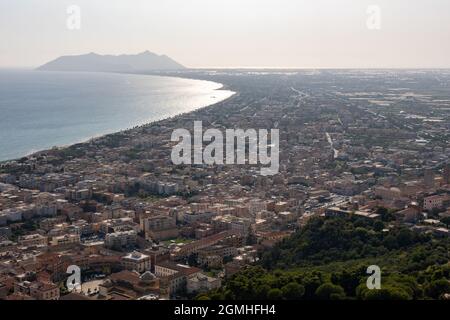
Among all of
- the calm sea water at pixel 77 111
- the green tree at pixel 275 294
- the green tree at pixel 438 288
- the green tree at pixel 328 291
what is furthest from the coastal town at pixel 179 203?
the calm sea water at pixel 77 111

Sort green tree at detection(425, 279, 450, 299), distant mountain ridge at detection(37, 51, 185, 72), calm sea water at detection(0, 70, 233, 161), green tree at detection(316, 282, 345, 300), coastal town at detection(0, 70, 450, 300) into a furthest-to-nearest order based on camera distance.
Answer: distant mountain ridge at detection(37, 51, 185, 72), calm sea water at detection(0, 70, 233, 161), coastal town at detection(0, 70, 450, 300), green tree at detection(316, 282, 345, 300), green tree at detection(425, 279, 450, 299)

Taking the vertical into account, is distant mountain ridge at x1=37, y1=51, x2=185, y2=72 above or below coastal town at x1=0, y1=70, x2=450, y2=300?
above

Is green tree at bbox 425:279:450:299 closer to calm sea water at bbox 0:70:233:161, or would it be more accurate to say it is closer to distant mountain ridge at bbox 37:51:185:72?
calm sea water at bbox 0:70:233:161

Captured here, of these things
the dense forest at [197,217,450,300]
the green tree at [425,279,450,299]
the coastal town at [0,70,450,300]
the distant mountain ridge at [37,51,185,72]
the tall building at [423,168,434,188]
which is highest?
the distant mountain ridge at [37,51,185,72]

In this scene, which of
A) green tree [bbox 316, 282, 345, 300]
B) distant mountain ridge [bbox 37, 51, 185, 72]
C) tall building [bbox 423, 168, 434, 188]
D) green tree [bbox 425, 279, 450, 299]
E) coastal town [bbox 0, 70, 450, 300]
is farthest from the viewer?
distant mountain ridge [bbox 37, 51, 185, 72]

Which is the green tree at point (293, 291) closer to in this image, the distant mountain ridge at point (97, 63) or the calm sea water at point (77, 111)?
the calm sea water at point (77, 111)

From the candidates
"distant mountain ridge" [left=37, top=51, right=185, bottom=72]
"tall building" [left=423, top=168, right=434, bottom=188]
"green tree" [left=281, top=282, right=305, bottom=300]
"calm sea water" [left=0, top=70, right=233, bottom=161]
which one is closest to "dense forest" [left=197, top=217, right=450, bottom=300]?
"green tree" [left=281, top=282, right=305, bottom=300]

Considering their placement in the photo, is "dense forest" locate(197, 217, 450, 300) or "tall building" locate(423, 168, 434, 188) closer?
"dense forest" locate(197, 217, 450, 300)
